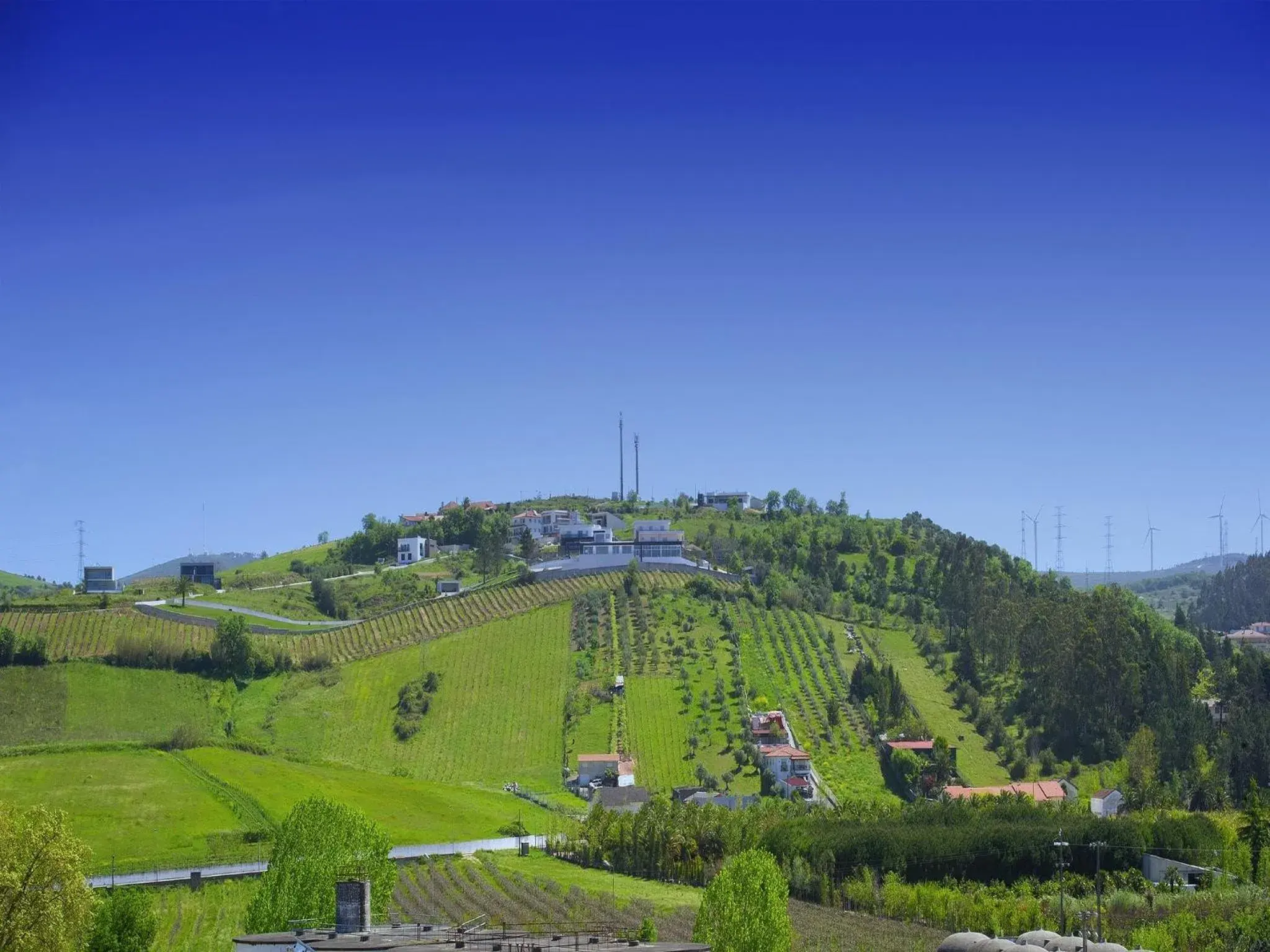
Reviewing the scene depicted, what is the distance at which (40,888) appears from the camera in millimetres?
61562

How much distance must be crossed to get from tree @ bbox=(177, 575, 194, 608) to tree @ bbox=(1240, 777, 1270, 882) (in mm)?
117655

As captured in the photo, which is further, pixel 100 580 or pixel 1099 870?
pixel 100 580

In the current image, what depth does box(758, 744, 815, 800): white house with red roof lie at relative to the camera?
12406 centimetres

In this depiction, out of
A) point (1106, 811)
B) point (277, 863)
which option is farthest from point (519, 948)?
point (1106, 811)

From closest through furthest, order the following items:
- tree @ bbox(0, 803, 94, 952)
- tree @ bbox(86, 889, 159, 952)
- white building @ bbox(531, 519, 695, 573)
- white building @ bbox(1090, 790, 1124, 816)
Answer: tree @ bbox(0, 803, 94, 952)
tree @ bbox(86, 889, 159, 952)
white building @ bbox(1090, 790, 1124, 816)
white building @ bbox(531, 519, 695, 573)

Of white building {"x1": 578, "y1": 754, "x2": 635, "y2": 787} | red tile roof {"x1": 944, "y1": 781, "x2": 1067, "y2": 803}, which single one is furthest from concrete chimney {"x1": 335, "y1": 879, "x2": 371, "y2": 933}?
white building {"x1": 578, "y1": 754, "x2": 635, "y2": 787}

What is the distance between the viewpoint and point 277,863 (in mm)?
68375

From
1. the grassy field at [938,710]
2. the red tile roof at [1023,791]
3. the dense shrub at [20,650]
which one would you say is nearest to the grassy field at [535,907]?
the red tile roof at [1023,791]

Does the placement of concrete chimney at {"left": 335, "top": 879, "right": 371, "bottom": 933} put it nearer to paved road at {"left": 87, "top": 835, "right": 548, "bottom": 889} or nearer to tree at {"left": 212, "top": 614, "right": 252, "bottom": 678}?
paved road at {"left": 87, "top": 835, "right": 548, "bottom": 889}

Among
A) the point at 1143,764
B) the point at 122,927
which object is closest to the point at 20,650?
the point at 122,927

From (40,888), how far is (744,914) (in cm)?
2796

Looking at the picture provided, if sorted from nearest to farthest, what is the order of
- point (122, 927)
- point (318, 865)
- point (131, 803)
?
point (318, 865) → point (122, 927) → point (131, 803)

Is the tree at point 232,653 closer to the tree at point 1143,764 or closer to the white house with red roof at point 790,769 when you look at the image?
the white house with red roof at point 790,769

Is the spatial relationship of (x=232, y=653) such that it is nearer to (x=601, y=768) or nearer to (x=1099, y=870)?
(x=601, y=768)
